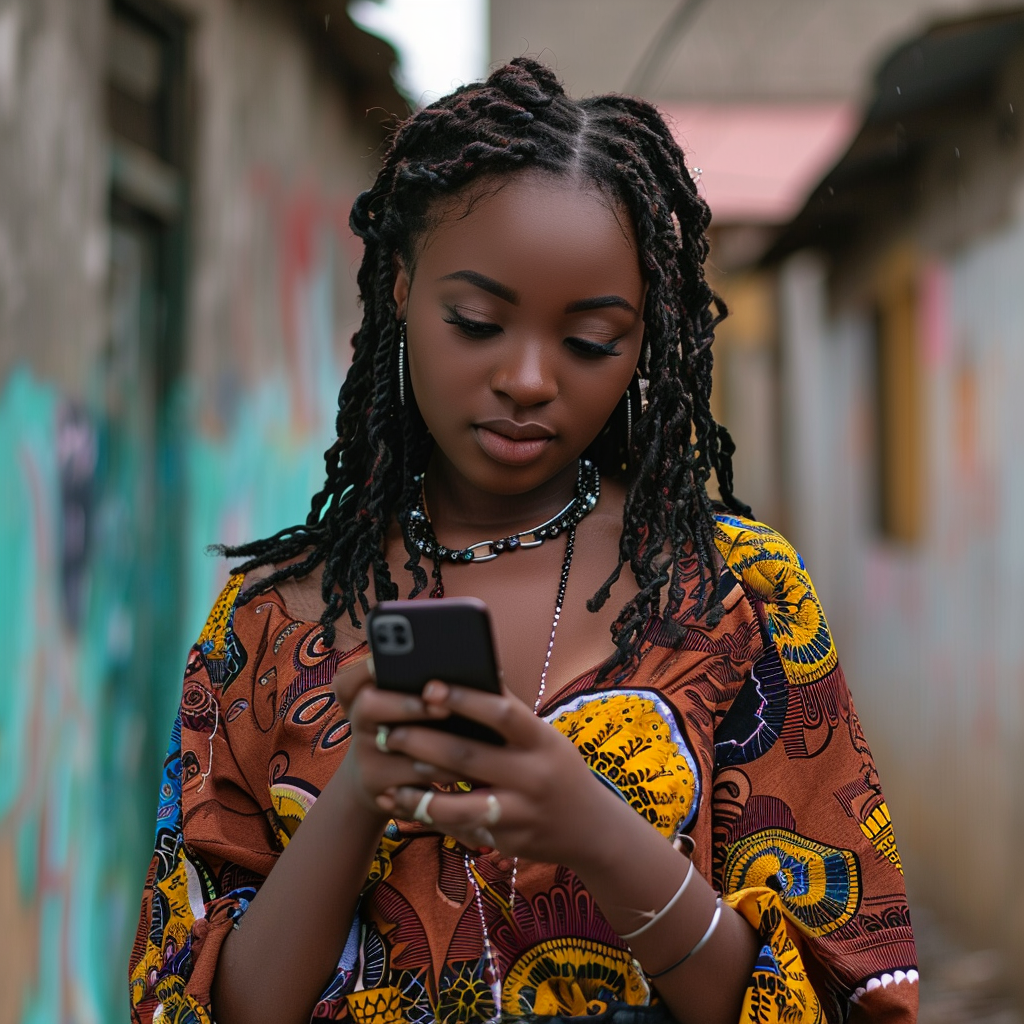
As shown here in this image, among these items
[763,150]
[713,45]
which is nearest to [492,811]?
[763,150]

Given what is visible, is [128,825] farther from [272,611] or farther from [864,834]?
[864,834]

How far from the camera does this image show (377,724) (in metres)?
1.25

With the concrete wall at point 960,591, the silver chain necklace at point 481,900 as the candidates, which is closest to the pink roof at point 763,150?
the concrete wall at point 960,591

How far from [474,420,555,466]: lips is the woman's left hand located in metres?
0.43

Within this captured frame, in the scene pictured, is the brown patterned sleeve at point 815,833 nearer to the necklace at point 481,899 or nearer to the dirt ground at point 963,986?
the necklace at point 481,899

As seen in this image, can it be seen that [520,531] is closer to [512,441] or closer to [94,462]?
[512,441]

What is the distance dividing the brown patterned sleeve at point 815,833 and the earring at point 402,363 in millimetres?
604

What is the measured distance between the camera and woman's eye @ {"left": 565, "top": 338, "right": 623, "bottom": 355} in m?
1.57

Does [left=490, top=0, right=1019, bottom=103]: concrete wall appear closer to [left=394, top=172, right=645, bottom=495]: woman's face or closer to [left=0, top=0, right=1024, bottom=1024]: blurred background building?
[left=0, top=0, right=1024, bottom=1024]: blurred background building

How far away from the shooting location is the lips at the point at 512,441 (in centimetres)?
158

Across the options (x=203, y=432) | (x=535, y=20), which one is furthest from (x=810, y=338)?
(x=203, y=432)

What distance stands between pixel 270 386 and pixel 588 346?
12.1 ft

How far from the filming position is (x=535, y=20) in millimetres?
11352

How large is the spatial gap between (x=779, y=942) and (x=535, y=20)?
10961 millimetres
